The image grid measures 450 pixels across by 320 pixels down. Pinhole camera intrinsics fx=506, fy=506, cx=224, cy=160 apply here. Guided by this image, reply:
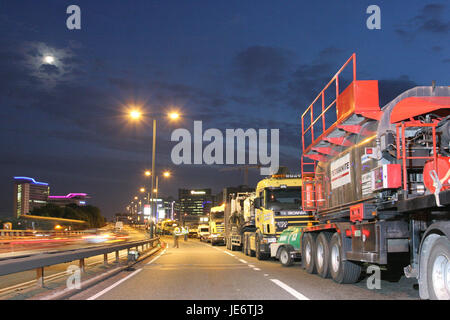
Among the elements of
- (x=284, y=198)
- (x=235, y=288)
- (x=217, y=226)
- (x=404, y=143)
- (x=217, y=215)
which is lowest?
(x=235, y=288)

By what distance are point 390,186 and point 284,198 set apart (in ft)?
42.0

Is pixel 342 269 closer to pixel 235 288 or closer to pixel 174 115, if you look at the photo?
pixel 235 288

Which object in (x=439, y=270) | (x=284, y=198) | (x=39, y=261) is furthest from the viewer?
(x=284, y=198)

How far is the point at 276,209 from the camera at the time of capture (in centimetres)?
2172

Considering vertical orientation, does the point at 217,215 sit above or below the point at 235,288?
above

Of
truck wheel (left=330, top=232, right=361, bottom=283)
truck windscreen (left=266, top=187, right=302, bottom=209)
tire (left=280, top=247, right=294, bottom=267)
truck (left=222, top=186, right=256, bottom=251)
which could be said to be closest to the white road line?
truck wheel (left=330, top=232, right=361, bottom=283)

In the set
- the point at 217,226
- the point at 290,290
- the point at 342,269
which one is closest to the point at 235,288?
the point at 290,290

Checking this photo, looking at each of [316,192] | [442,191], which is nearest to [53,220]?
[316,192]

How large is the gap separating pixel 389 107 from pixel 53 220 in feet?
465

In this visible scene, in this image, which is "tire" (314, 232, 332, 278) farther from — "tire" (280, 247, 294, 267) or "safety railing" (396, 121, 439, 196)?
"safety railing" (396, 121, 439, 196)

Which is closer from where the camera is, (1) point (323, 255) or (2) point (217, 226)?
(1) point (323, 255)

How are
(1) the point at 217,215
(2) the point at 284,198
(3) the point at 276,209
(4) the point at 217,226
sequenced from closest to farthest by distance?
(3) the point at 276,209
(2) the point at 284,198
(4) the point at 217,226
(1) the point at 217,215

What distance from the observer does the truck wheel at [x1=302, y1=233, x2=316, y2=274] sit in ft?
49.3
